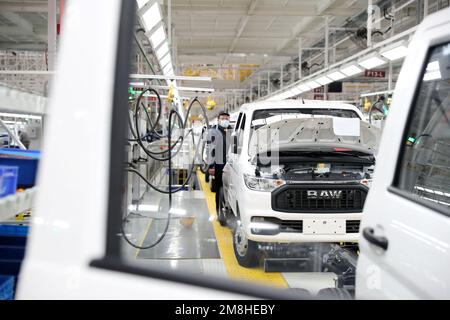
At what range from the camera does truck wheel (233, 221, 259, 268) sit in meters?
4.65

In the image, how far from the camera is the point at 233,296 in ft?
2.85

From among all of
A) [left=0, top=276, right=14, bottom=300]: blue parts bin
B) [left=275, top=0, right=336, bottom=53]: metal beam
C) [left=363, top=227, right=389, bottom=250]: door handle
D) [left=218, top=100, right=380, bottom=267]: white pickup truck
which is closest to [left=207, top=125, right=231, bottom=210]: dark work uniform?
[left=218, top=100, right=380, bottom=267]: white pickup truck

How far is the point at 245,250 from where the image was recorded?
15.4 feet

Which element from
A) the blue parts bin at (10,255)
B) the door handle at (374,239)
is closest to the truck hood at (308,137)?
the door handle at (374,239)

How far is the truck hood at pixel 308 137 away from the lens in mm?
4699

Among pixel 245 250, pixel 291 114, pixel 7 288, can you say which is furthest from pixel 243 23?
pixel 7 288

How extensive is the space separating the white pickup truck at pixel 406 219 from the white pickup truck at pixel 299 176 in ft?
8.40

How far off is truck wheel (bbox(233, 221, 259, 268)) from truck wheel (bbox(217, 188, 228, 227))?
2112 mm

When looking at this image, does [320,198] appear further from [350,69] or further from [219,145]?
[350,69]

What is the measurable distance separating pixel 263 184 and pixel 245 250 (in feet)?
2.85

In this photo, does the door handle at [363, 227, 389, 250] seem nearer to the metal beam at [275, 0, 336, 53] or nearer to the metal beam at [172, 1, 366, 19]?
the metal beam at [275, 0, 336, 53]

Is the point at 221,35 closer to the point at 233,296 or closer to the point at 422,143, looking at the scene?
the point at 422,143
